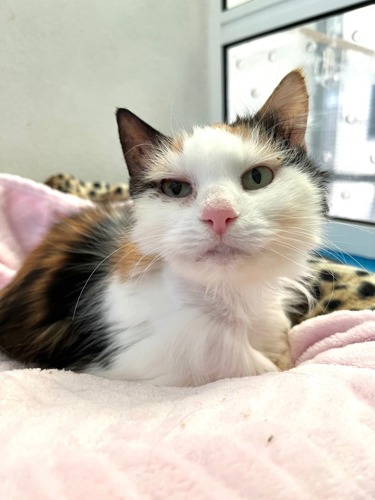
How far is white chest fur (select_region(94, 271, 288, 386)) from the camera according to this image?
782mm

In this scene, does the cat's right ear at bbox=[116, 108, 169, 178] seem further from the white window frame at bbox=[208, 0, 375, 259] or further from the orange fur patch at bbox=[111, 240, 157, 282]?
the white window frame at bbox=[208, 0, 375, 259]

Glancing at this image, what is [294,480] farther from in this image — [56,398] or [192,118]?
[192,118]

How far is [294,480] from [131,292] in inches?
17.7

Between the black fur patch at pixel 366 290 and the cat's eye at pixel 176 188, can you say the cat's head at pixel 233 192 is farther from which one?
the black fur patch at pixel 366 290

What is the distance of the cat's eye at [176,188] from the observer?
0.75 m

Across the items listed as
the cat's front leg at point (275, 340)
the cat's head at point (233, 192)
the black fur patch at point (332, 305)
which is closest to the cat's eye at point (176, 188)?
the cat's head at point (233, 192)

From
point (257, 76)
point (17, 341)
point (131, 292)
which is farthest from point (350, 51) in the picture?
point (17, 341)

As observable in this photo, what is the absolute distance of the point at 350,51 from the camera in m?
1.80

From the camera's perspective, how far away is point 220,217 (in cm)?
62

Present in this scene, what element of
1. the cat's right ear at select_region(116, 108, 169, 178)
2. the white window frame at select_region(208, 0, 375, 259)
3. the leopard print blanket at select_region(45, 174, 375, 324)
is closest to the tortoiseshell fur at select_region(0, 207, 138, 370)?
the cat's right ear at select_region(116, 108, 169, 178)

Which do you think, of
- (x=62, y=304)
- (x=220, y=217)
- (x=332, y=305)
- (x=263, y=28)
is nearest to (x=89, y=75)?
(x=263, y=28)

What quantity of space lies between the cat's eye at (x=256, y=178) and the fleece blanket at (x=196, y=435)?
1.00 ft

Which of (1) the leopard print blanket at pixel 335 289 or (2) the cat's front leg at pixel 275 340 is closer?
(2) the cat's front leg at pixel 275 340

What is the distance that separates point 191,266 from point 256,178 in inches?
7.1
